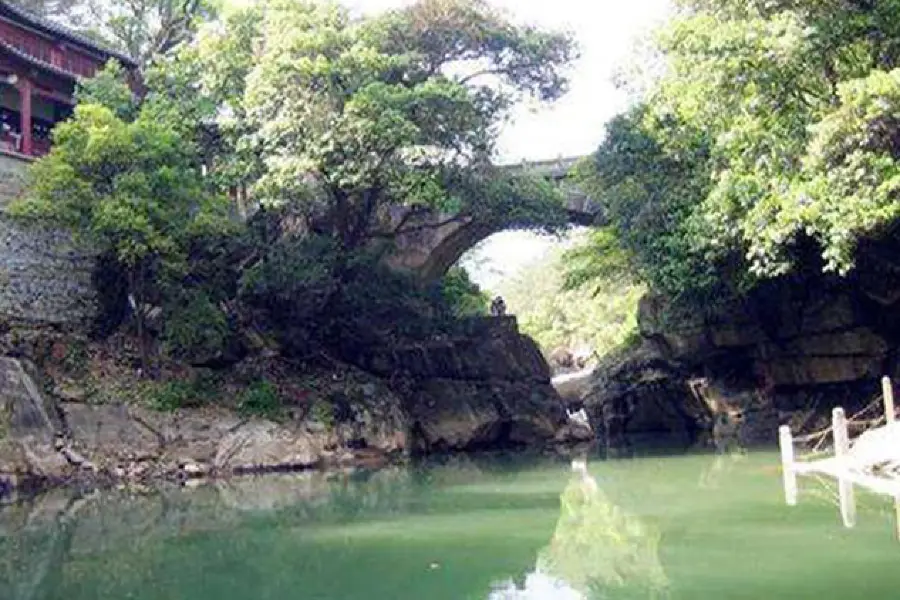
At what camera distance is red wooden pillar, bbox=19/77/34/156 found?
2623 centimetres

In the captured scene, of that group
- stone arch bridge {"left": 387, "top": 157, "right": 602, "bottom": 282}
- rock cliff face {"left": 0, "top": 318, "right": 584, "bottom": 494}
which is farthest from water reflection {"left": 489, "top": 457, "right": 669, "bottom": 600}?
stone arch bridge {"left": 387, "top": 157, "right": 602, "bottom": 282}

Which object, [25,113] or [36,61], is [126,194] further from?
[36,61]

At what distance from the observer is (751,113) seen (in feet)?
64.0

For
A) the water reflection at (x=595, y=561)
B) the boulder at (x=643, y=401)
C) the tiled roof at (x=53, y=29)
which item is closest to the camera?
A: the water reflection at (x=595, y=561)

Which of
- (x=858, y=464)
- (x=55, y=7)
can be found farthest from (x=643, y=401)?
(x=55, y=7)

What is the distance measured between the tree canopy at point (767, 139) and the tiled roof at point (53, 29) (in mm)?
16222

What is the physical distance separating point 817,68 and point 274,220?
13.3 meters

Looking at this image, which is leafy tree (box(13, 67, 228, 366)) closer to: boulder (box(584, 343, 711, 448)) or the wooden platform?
the wooden platform

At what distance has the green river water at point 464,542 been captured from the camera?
27.3 ft

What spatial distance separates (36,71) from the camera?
90.5 ft

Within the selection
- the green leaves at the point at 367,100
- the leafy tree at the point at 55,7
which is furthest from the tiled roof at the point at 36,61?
the leafy tree at the point at 55,7

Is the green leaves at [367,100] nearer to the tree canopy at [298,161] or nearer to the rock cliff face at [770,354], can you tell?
the tree canopy at [298,161]

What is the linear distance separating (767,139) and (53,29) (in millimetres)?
19768

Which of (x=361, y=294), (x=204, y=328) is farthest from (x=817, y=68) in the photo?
(x=204, y=328)
